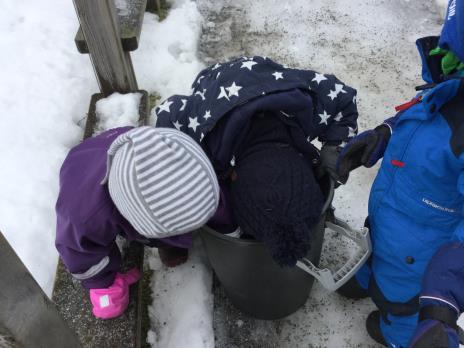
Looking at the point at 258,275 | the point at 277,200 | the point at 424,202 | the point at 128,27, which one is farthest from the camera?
the point at 128,27

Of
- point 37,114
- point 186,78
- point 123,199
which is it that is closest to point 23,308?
point 123,199

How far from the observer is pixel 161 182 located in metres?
0.93

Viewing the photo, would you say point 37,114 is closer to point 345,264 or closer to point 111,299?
→ point 111,299

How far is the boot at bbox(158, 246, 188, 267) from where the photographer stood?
1.61m

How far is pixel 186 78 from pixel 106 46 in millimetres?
642

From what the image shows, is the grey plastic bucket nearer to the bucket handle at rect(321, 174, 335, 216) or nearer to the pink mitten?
the bucket handle at rect(321, 174, 335, 216)

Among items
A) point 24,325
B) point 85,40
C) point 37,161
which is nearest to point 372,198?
point 24,325

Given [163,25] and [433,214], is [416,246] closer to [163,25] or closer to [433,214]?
[433,214]

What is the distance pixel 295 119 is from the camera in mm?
1267

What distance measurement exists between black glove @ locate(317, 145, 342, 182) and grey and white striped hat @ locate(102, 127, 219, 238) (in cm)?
45

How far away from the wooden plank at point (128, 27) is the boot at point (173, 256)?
0.88 metres

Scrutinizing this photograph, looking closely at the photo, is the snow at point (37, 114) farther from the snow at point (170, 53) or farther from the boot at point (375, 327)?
the boot at point (375, 327)

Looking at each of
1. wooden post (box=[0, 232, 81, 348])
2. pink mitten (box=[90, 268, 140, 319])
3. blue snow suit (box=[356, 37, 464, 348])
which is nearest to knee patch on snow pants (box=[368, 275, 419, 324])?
blue snow suit (box=[356, 37, 464, 348])

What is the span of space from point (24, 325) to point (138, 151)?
1.31ft
